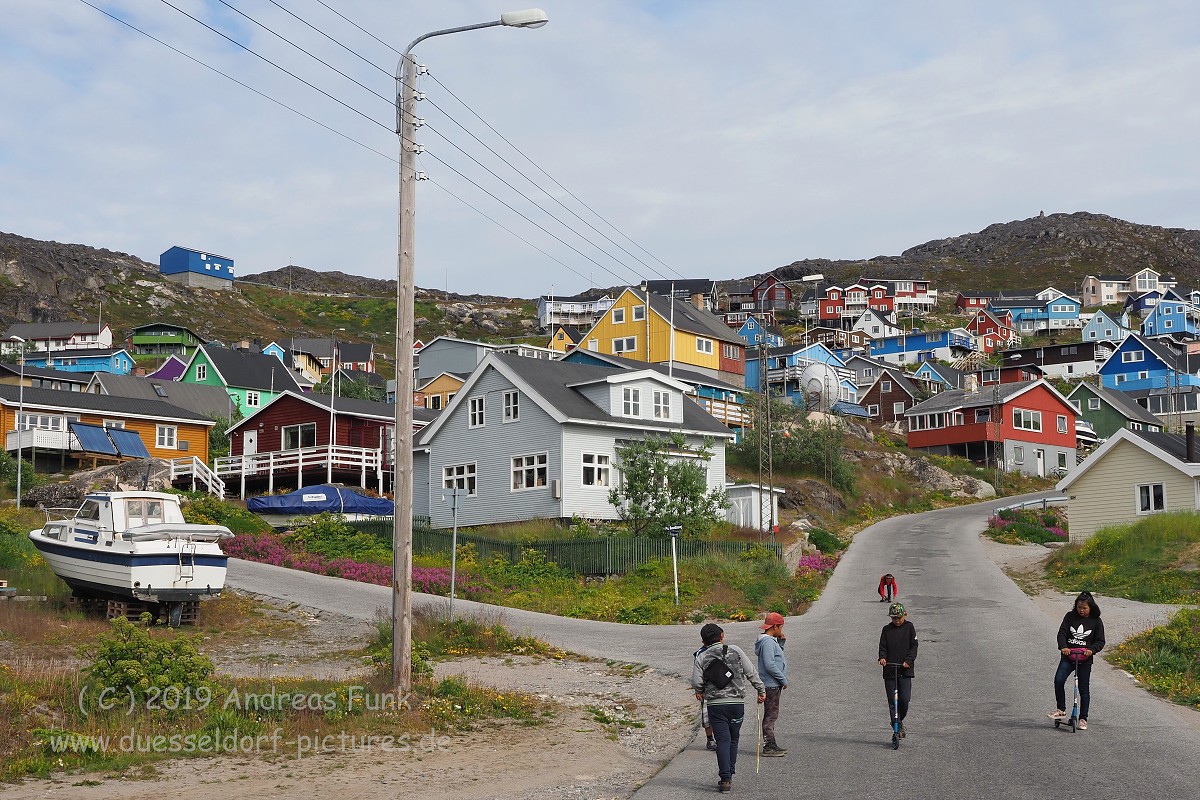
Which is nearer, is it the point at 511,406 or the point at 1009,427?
the point at 511,406

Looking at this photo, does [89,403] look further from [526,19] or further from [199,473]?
[526,19]

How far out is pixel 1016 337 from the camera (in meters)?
164

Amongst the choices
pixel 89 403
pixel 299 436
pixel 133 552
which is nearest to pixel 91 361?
pixel 89 403

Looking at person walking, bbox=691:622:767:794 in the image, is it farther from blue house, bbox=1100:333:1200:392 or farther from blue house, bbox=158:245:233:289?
blue house, bbox=158:245:233:289

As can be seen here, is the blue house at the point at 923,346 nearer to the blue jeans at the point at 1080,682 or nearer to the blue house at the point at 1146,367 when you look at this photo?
the blue house at the point at 1146,367

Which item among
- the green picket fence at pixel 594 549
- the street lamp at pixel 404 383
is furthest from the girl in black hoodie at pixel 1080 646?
the green picket fence at pixel 594 549

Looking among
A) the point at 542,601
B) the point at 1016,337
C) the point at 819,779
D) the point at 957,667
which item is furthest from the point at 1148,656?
the point at 1016,337

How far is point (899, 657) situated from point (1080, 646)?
2.50 meters

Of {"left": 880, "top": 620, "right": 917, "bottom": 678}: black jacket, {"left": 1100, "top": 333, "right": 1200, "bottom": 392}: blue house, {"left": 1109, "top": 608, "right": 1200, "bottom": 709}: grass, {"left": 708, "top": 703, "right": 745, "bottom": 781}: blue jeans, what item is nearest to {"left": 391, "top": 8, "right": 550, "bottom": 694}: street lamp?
{"left": 708, "top": 703, "right": 745, "bottom": 781}: blue jeans

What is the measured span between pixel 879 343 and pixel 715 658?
5669 inches

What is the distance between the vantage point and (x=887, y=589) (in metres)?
31.5

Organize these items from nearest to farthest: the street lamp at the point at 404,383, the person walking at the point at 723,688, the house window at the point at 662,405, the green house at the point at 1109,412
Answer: the person walking at the point at 723,688 < the street lamp at the point at 404,383 < the house window at the point at 662,405 < the green house at the point at 1109,412

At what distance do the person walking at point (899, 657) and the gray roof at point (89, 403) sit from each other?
52.2 metres

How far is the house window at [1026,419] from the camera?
269 feet
